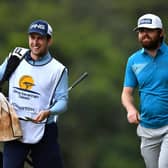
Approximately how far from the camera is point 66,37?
34.9m

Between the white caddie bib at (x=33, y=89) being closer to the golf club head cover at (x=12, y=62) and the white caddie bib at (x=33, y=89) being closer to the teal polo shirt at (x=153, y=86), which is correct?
the golf club head cover at (x=12, y=62)

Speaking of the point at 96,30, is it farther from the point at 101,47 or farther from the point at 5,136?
the point at 5,136

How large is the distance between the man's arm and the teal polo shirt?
93 mm

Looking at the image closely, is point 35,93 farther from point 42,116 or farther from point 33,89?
point 42,116

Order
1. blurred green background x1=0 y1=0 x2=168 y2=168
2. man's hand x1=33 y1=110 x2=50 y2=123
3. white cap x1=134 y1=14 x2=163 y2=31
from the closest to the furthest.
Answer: man's hand x1=33 y1=110 x2=50 y2=123 < white cap x1=134 y1=14 x2=163 y2=31 < blurred green background x1=0 y1=0 x2=168 y2=168

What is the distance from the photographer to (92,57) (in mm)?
34938

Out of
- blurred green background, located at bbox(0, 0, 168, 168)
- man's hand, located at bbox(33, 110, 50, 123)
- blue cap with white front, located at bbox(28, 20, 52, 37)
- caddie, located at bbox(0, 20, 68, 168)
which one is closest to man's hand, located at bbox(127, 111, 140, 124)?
caddie, located at bbox(0, 20, 68, 168)

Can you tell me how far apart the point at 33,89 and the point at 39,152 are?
0.49 metres

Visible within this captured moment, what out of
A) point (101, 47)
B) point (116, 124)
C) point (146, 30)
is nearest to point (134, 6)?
point (101, 47)

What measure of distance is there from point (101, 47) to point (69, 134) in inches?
165

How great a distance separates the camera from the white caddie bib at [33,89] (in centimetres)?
727

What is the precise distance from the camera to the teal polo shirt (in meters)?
7.19

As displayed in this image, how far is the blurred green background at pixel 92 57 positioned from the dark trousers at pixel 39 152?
22.1m

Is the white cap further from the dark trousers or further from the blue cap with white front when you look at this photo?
the dark trousers
